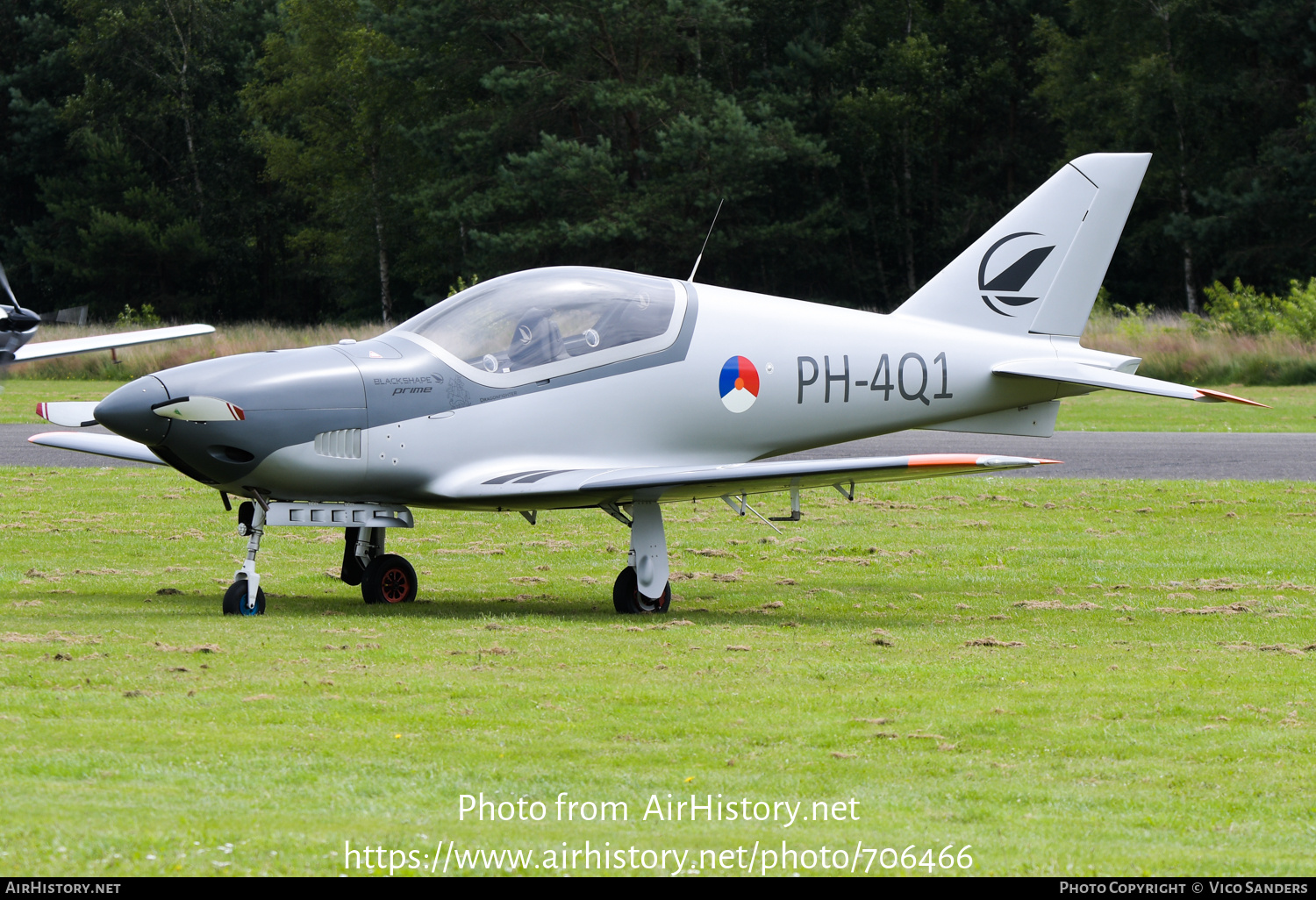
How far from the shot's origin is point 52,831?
4477 mm

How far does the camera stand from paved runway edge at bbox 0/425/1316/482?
19.3m

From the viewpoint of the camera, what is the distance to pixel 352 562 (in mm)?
10852

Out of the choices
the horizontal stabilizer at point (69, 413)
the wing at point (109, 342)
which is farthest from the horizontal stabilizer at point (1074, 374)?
the wing at point (109, 342)

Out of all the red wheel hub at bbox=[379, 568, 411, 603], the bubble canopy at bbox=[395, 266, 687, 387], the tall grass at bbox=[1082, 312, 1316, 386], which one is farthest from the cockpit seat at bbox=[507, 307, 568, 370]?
the tall grass at bbox=[1082, 312, 1316, 386]

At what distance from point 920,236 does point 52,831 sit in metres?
68.2

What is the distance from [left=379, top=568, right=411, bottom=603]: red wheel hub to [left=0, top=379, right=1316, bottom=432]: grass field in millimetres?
16999

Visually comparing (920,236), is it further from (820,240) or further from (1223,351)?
(1223,351)

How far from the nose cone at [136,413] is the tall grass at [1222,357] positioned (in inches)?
1140

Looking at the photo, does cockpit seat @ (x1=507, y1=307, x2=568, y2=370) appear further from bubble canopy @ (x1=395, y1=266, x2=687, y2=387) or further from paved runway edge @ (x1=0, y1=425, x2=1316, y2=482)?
paved runway edge @ (x1=0, y1=425, x2=1316, y2=482)

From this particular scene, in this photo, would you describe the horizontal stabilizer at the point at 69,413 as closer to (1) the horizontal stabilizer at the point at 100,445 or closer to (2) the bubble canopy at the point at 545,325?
(1) the horizontal stabilizer at the point at 100,445

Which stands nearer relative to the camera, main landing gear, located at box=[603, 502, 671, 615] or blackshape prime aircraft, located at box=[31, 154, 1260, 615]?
blackshape prime aircraft, located at box=[31, 154, 1260, 615]

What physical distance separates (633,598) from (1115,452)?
14022 millimetres

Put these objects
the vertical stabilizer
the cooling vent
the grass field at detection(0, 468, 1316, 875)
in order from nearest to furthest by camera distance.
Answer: the grass field at detection(0, 468, 1316, 875), the cooling vent, the vertical stabilizer
